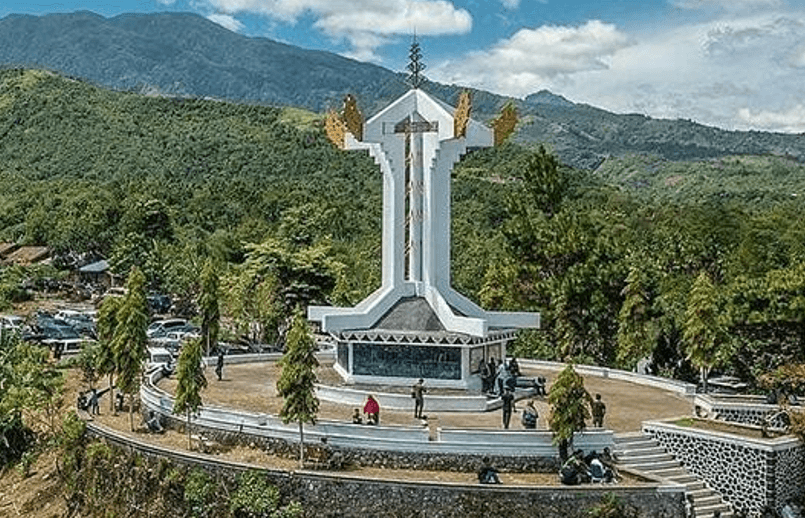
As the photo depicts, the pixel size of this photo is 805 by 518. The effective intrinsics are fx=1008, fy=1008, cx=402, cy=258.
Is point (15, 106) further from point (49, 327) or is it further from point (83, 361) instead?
point (83, 361)

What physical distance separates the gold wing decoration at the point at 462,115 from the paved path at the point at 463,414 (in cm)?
756

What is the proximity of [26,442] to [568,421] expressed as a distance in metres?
15.6

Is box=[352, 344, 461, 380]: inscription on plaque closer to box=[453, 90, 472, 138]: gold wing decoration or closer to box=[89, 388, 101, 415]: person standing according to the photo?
→ box=[453, 90, 472, 138]: gold wing decoration

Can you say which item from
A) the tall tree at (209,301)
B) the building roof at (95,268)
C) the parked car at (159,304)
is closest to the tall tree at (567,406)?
the tall tree at (209,301)

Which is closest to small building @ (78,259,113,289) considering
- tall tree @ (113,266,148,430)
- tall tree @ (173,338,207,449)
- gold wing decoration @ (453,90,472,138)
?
tall tree @ (113,266,148,430)

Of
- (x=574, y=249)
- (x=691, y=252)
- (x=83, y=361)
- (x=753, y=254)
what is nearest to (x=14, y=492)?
(x=83, y=361)

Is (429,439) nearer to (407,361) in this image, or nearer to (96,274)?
(407,361)

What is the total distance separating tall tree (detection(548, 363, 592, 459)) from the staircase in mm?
1705

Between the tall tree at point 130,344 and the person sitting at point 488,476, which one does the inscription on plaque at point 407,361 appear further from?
the person sitting at point 488,476

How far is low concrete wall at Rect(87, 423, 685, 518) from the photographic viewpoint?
18906 mm

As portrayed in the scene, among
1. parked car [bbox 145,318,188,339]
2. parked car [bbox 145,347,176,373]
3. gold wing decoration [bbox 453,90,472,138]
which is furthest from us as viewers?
parked car [bbox 145,318,188,339]

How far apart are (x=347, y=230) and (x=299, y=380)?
2098 inches

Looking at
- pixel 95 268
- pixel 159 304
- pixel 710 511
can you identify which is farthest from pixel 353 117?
pixel 95 268

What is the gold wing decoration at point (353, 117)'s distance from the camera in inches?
1118
